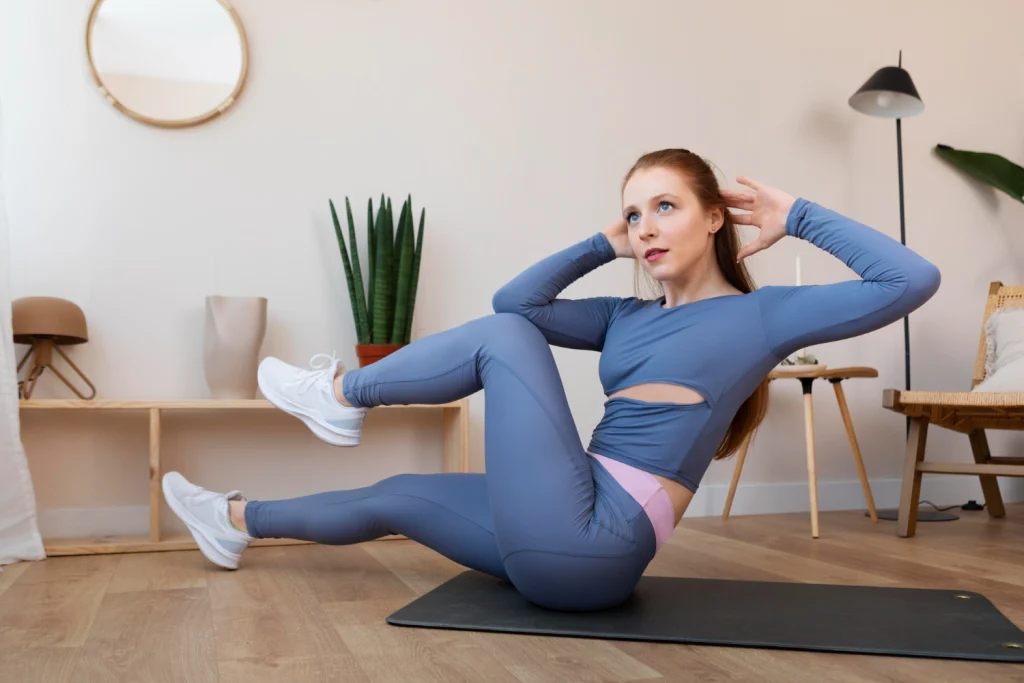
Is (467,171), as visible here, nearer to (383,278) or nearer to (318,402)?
(383,278)

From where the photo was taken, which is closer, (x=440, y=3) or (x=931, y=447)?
(x=440, y=3)

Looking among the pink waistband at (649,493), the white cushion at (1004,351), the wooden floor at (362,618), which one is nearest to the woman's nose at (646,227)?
the pink waistband at (649,493)

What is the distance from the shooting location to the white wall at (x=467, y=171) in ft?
9.06

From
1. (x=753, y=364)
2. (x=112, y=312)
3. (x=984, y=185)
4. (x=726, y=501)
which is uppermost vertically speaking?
(x=984, y=185)

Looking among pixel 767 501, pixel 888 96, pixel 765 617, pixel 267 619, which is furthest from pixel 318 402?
pixel 888 96

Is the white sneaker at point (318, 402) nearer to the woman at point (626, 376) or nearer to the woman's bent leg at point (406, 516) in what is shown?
the woman at point (626, 376)

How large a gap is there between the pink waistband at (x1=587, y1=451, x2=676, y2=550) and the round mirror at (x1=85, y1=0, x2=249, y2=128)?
1924 mm

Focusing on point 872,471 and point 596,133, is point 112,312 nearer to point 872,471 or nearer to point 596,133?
point 596,133

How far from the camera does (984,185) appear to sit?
4047 millimetres

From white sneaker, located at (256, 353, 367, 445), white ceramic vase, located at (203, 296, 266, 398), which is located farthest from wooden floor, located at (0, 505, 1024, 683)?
white ceramic vase, located at (203, 296, 266, 398)

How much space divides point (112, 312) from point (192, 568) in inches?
36.3

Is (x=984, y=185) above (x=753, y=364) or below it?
above

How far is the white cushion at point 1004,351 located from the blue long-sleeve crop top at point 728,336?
5.79ft

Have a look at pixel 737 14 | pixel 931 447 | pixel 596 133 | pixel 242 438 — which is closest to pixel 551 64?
pixel 596 133
